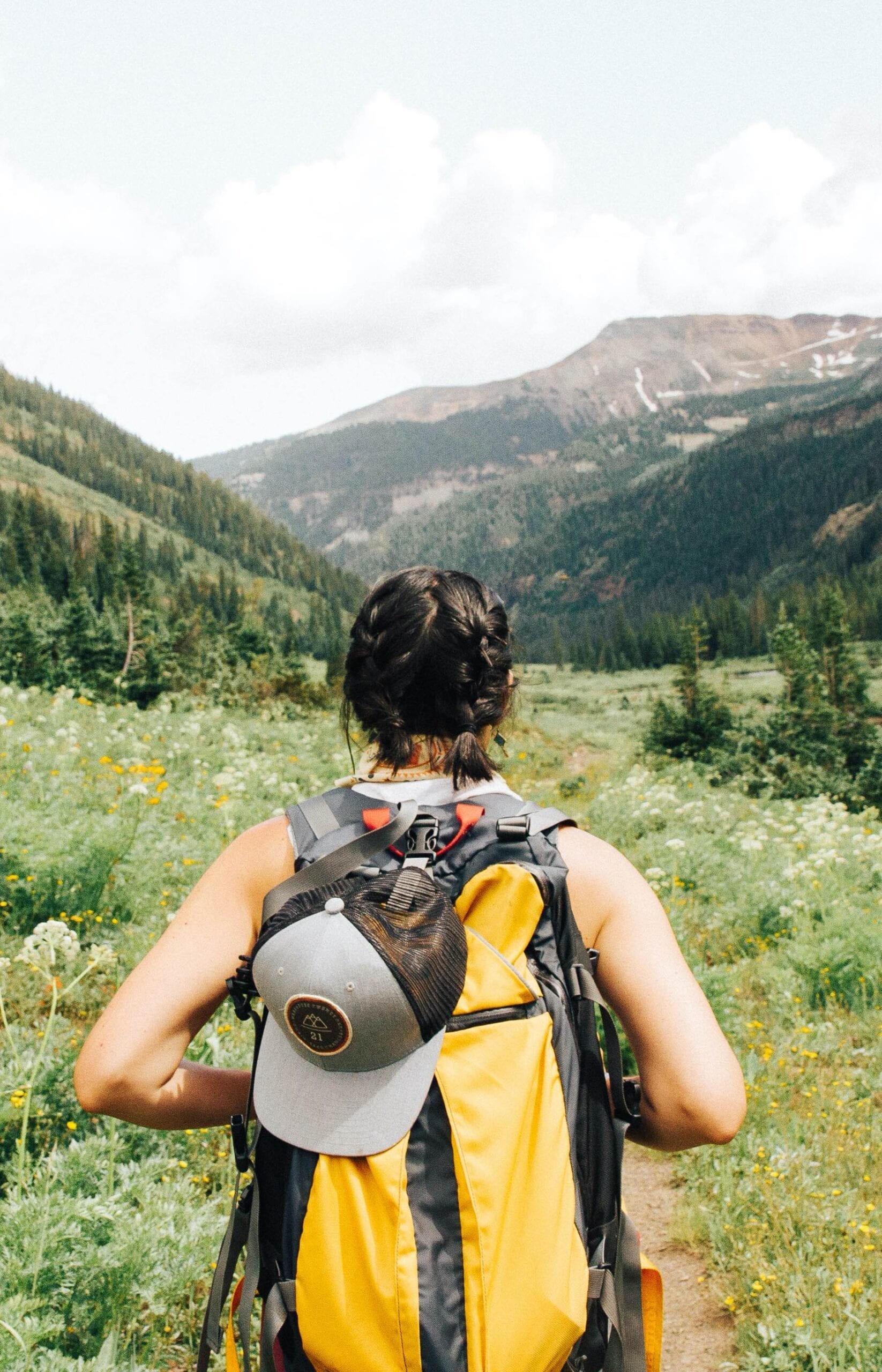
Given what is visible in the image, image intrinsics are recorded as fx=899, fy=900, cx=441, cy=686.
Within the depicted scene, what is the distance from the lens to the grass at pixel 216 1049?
2.69m

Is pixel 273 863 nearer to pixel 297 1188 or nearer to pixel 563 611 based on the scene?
pixel 297 1188

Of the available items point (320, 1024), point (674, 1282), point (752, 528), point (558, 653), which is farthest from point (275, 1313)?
point (752, 528)

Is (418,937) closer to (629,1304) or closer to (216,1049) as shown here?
(629,1304)

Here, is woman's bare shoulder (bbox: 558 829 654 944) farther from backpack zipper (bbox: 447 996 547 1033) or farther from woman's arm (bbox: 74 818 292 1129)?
woman's arm (bbox: 74 818 292 1129)

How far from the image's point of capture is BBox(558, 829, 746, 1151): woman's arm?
1.61 meters

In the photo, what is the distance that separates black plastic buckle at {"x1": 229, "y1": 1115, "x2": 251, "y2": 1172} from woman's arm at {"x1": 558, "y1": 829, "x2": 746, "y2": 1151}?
70 centimetres

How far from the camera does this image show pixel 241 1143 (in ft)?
5.32

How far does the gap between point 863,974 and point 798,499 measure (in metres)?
176

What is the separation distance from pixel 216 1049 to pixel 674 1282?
6.69ft

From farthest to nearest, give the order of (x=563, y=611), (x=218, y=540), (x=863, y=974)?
(x=563, y=611), (x=218, y=540), (x=863, y=974)

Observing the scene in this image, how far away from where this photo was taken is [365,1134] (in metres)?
1.34

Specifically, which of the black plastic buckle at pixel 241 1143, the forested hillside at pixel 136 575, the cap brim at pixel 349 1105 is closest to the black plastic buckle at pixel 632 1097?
the cap brim at pixel 349 1105

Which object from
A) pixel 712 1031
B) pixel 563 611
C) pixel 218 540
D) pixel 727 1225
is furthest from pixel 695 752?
pixel 563 611

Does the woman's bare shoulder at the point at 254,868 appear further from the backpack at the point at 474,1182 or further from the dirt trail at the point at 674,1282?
the dirt trail at the point at 674,1282
